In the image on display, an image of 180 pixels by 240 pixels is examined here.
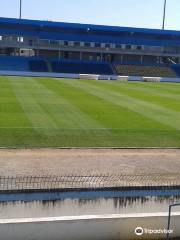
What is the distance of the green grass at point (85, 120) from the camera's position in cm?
2125

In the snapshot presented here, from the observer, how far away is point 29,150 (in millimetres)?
19172

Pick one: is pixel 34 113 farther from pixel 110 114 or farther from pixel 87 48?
pixel 87 48

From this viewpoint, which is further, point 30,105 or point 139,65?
point 139,65

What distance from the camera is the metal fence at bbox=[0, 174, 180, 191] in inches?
541

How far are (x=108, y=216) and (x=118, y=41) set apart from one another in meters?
68.4

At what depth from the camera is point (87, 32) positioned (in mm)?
75875

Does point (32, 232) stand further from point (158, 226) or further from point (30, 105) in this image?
point (30, 105)

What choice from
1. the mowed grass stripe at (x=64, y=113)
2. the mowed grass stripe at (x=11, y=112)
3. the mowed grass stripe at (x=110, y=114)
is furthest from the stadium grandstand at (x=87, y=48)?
the mowed grass stripe at (x=11, y=112)

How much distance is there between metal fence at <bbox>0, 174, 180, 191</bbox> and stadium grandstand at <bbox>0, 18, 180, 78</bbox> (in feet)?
174

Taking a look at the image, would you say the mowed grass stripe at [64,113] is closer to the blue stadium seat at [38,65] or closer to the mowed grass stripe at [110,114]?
the mowed grass stripe at [110,114]

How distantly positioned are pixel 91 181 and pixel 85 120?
36.3 feet

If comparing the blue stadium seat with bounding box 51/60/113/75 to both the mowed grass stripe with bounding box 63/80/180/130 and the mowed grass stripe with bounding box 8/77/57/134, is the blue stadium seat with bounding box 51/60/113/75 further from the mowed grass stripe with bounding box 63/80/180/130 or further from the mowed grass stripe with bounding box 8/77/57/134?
the mowed grass stripe with bounding box 8/77/57/134

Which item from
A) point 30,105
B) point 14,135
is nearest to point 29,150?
point 14,135

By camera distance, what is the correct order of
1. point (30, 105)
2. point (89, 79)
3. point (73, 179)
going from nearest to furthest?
point (73, 179) < point (30, 105) < point (89, 79)
